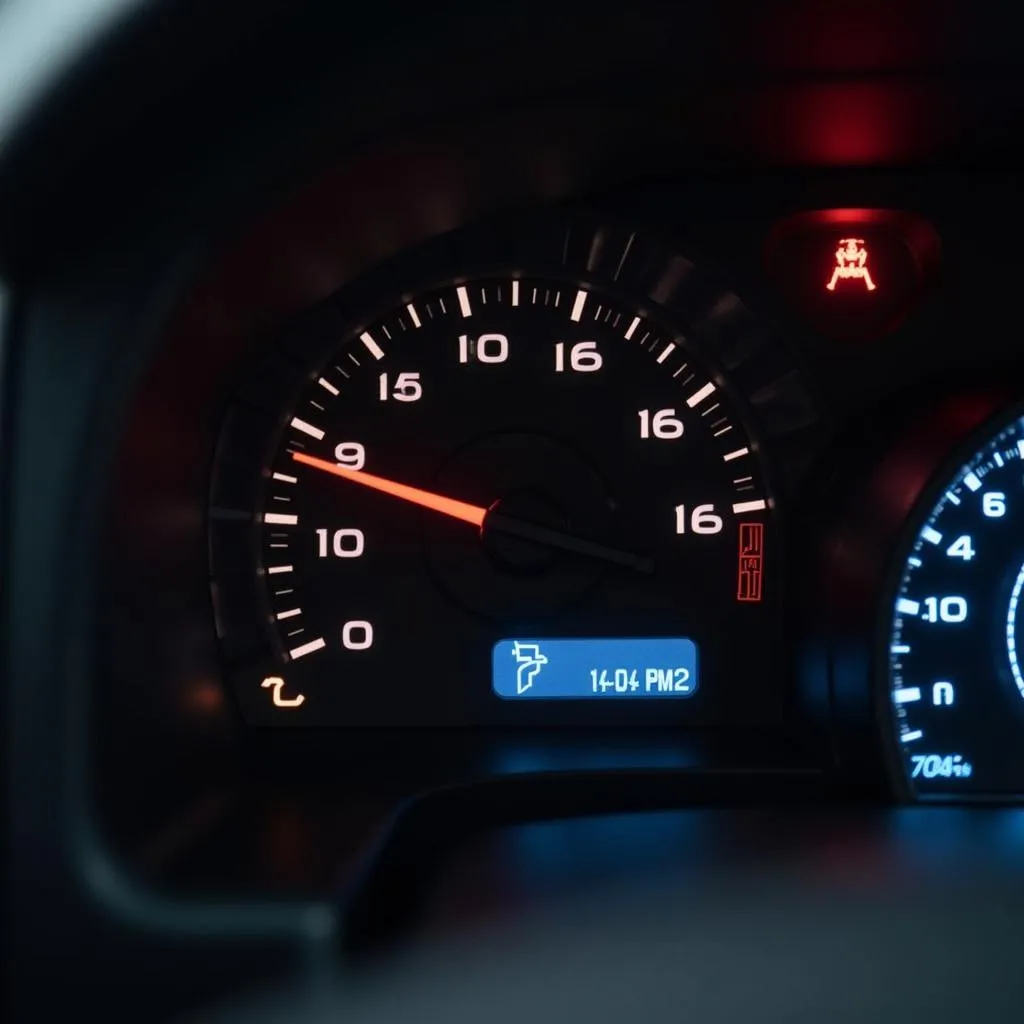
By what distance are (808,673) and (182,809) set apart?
788 millimetres

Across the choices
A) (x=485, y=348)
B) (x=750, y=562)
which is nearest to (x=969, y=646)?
(x=750, y=562)

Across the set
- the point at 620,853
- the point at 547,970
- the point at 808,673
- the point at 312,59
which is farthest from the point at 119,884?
the point at 808,673

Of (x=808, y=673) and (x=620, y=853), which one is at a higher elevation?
(x=808, y=673)

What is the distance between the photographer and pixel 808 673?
1.96 metres

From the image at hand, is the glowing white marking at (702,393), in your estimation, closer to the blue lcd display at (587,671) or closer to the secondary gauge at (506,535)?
the secondary gauge at (506,535)

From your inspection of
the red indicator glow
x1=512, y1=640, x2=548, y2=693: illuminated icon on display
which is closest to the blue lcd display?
x1=512, y1=640, x2=548, y2=693: illuminated icon on display

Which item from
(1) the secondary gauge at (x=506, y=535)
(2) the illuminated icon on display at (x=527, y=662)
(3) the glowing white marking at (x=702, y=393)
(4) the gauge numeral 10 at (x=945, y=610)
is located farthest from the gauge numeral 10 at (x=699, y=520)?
(4) the gauge numeral 10 at (x=945, y=610)

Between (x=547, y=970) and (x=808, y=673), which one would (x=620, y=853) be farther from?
(x=808, y=673)

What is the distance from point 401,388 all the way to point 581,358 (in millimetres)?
240

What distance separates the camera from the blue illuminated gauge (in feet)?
5.98

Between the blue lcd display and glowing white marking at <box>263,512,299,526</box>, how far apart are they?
31 centimetres

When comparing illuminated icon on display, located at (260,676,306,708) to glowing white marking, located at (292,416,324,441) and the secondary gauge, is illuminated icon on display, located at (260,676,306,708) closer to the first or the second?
the secondary gauge

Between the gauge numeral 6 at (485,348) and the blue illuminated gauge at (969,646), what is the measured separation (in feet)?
2.00

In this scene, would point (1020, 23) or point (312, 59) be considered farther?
point (1020, 23)
